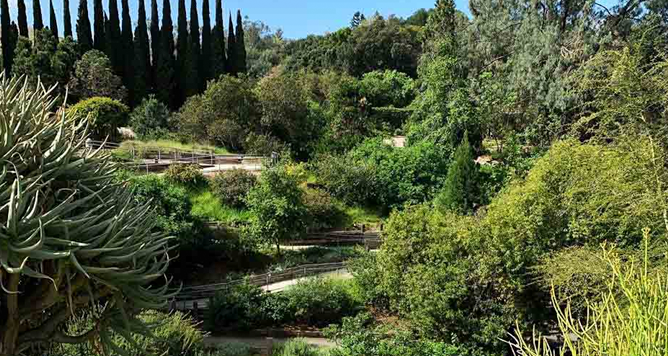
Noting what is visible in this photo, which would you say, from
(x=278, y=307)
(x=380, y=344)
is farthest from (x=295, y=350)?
(x=278, y=307)

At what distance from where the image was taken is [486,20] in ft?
91.4

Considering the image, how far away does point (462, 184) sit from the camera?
2048 cm

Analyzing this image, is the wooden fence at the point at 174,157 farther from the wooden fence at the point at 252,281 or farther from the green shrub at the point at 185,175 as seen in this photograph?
the wooden fence at the point at 252,281

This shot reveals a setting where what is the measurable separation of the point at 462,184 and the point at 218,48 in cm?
2424

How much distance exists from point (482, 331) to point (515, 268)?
1586 millimetres

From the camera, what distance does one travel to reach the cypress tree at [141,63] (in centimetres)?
3388

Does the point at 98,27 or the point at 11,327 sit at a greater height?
the point at 98,27

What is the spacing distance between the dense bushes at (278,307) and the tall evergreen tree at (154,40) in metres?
24.5

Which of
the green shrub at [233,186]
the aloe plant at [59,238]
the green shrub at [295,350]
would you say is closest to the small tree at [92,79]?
the green shrub at [233,186]

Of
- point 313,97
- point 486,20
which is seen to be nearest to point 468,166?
point 486,20

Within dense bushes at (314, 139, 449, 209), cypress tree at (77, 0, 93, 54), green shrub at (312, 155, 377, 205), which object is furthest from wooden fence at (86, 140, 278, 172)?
cypress tree at (77, 0, 93, 54)

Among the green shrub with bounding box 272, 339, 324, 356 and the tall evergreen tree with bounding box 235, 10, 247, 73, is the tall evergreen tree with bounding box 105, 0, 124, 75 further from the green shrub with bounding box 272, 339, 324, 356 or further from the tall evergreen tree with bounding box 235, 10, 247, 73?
the green shrub with bounding box 272, 339, 324, 356

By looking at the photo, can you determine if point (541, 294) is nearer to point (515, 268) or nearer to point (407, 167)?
point (515, 268)

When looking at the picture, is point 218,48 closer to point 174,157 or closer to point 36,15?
point 36,15
